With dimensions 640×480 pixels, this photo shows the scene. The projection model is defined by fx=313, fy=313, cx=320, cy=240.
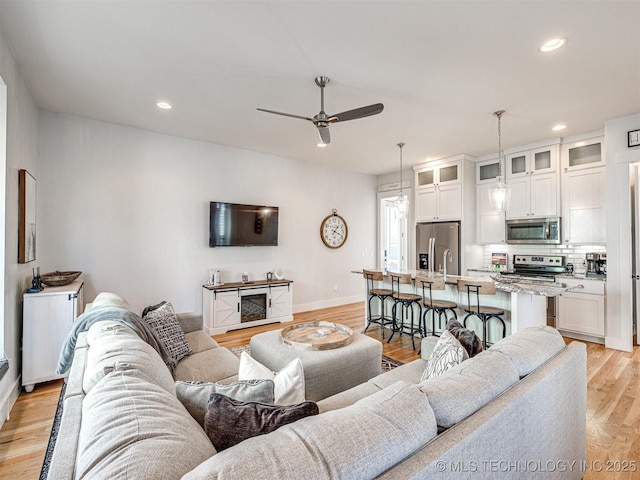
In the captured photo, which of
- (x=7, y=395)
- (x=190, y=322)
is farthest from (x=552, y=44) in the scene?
(x=7, y=395)

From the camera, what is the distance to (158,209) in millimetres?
4355

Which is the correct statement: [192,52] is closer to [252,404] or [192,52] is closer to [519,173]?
[252,404]

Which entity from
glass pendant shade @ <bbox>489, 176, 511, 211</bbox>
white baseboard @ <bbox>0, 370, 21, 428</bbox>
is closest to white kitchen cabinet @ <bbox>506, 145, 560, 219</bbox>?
glass pendant shade @ <bbox>489, 176, 511, 211</bbox>

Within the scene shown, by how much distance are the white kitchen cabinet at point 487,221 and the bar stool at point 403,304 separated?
6.55 ft

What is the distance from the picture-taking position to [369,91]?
309 centimetres

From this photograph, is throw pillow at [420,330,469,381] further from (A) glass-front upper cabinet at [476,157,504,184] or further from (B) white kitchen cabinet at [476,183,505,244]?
(A) glass-front upper cabinet at [476,157,504,184]

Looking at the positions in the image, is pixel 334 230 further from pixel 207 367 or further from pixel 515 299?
pixel 207 367

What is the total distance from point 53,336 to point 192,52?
2.84 meters

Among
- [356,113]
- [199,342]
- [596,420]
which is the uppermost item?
[356,113]

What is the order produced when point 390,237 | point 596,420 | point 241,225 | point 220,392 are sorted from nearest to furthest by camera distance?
1. point 220,392
2. point 596,420
3. point 241,225
4. point 390,237

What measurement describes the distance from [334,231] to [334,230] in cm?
2

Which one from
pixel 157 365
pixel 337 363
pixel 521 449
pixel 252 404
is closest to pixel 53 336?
pixel 157 365

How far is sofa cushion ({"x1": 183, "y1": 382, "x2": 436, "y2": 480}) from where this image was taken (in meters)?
0.70

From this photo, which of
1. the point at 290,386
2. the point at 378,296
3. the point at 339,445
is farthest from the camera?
the point at 378,296
